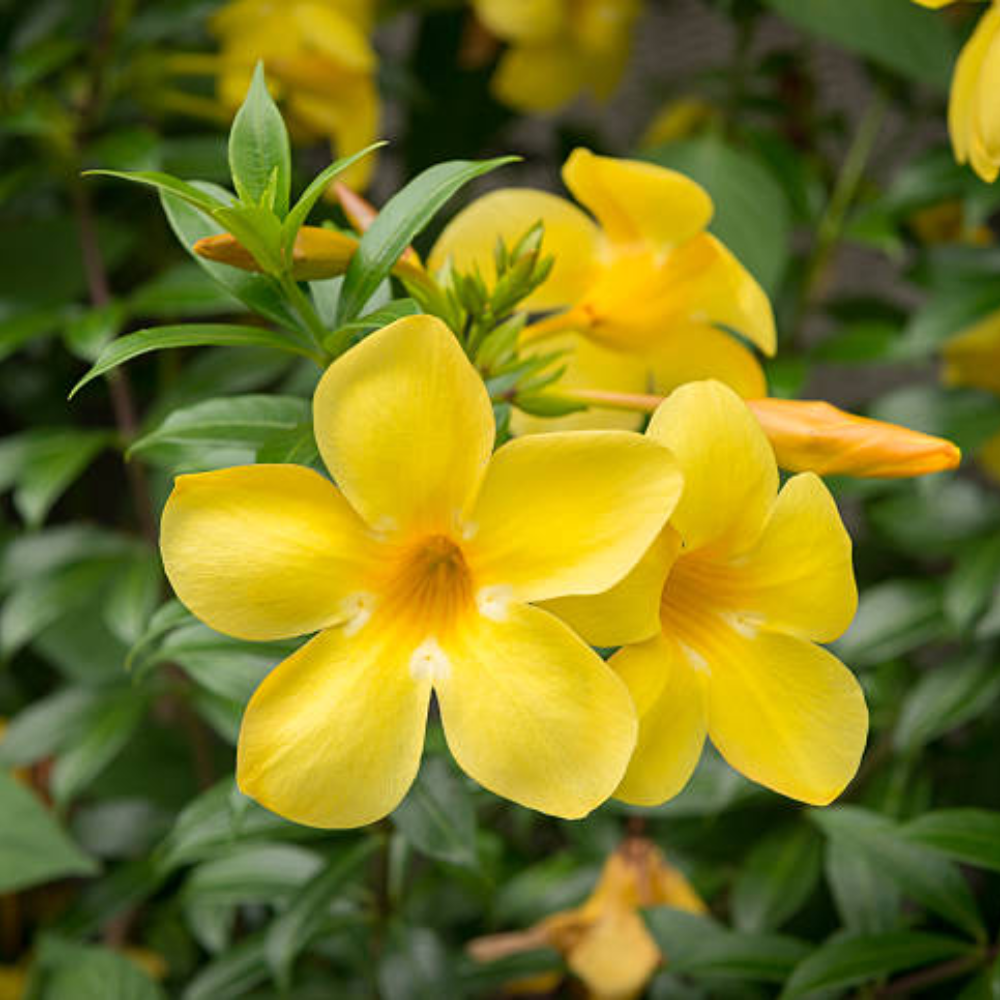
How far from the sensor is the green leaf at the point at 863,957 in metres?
0.66

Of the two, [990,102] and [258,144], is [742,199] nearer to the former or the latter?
[990,102]

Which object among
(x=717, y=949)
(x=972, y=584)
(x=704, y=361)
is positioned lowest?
(x=717, y=949)

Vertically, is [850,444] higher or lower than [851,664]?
higher

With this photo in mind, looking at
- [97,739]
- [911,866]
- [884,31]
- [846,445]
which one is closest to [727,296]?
[846,445]

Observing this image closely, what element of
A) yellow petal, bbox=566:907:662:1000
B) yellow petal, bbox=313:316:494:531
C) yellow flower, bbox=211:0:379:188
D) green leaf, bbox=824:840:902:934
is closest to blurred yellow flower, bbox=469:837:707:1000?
yellow petal, bbox=566:907:662:1000

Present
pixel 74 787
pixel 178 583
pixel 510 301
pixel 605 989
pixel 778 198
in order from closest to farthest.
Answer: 1. pixel 178 583
2. pixel 510 301
3. pixel 605 989
4. pixel 74 787
5. pixel 778 198

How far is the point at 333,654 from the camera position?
0.44m

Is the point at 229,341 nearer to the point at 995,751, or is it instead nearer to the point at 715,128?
the point at 715,128

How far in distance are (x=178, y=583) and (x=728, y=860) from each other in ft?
2.37

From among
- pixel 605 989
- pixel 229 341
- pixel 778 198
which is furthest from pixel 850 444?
pixel 778 198

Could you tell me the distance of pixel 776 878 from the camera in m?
0.87

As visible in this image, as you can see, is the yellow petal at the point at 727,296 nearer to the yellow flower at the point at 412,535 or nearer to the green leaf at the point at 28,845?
the yellow flower at the point at 412,535

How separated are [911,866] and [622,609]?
387mm

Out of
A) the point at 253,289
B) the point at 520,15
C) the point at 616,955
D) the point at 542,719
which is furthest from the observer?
the point at 520,15
